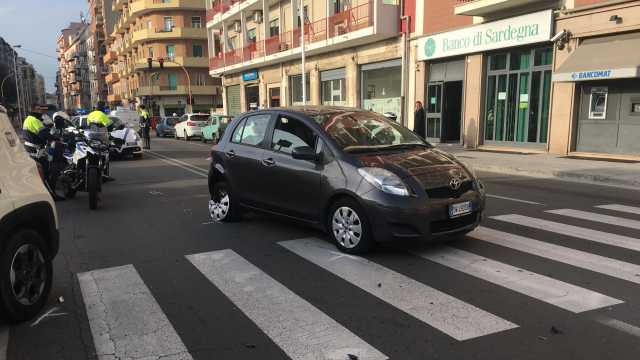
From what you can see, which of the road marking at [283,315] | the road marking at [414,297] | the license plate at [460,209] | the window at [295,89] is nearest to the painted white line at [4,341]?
the road marking at [283,315]

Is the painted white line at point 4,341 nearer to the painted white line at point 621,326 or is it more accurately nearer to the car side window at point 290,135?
the car side window at point 290,135

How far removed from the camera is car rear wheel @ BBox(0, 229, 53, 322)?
3664 millimetres

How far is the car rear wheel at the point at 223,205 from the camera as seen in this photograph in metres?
7.27

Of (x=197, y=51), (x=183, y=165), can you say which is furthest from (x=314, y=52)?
(x=197, y=51)

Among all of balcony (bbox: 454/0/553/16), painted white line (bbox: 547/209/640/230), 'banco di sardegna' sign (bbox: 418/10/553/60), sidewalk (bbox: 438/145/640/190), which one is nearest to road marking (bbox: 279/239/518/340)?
painted white line (bbox: 547/209/640/230)

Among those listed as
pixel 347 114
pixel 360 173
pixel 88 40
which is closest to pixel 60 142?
A: pixel 347 114

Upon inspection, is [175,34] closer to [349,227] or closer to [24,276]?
[349,227]

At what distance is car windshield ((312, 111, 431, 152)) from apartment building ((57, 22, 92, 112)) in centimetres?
11636

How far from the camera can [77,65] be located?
13150 cm

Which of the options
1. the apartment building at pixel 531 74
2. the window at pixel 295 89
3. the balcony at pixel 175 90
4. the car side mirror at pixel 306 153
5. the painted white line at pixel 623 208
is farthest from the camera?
the balcony at pixel 175 90

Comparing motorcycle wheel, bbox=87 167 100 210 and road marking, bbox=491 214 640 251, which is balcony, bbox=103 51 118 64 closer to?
motorcycle wheel, bbox=87 167 100 210

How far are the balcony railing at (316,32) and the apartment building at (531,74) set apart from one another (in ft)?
10.4

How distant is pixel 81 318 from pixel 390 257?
3.02 meters

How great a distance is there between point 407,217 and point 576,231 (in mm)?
2777
